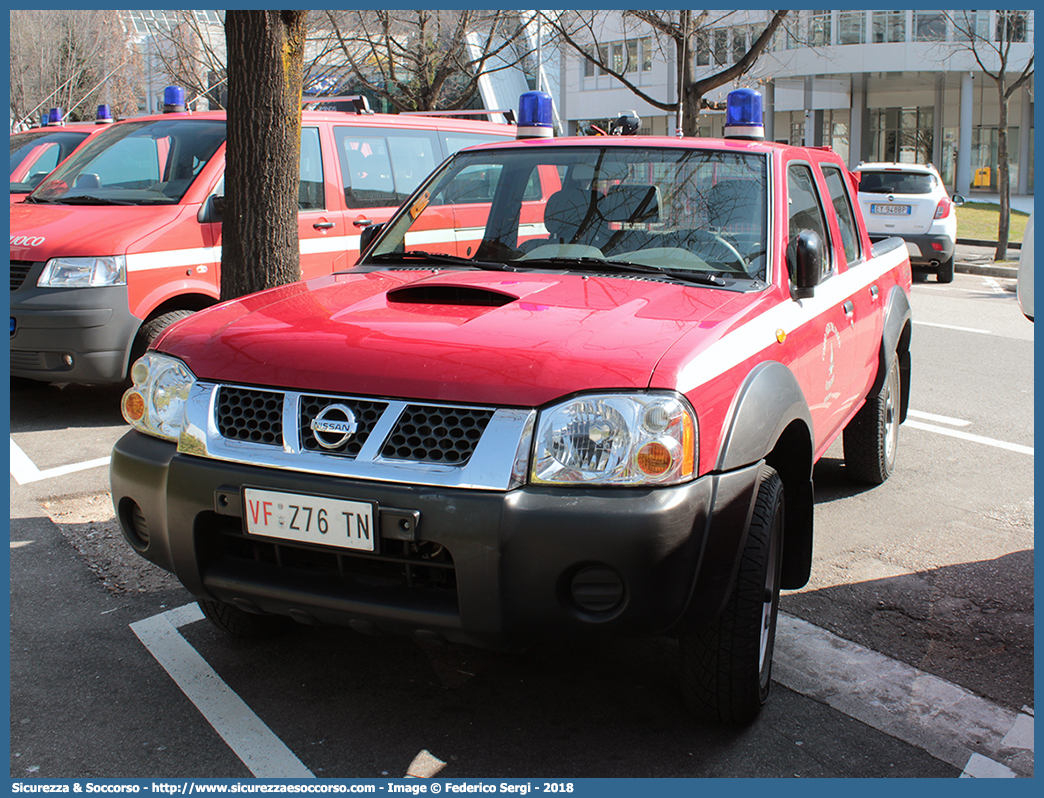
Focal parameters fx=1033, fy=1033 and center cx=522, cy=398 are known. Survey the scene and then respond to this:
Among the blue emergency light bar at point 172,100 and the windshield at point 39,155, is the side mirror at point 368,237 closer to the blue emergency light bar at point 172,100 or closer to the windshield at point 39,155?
→ the blue emergency light bar at point 172,100

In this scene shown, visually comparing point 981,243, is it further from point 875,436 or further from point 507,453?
point 507,453

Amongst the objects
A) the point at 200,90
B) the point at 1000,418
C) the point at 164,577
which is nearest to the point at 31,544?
the point at 164,577

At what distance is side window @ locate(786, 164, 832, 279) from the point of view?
3.94 meters

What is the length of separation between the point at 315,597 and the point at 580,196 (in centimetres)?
191

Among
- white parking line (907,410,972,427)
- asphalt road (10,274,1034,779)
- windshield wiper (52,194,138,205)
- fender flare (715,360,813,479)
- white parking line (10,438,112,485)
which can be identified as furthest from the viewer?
windshield wiper (52,194,138,205)

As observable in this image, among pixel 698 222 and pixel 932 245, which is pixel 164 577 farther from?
pixel 932 245

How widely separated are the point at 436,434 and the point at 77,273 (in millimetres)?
4513

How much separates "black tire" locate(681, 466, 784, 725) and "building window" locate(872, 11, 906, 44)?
37.5 meters

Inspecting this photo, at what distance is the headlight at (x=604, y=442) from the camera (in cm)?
254

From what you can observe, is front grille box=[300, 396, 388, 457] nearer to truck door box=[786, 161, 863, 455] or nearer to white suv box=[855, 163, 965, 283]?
truck door box=[786, 161, 863, 455]

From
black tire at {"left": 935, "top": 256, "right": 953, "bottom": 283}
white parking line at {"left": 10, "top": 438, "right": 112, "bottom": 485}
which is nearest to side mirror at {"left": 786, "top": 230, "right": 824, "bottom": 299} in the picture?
white parking line at {"left": 10, "top": 438, "right": 112, "bottom": 485}

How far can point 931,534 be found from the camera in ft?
15.4
